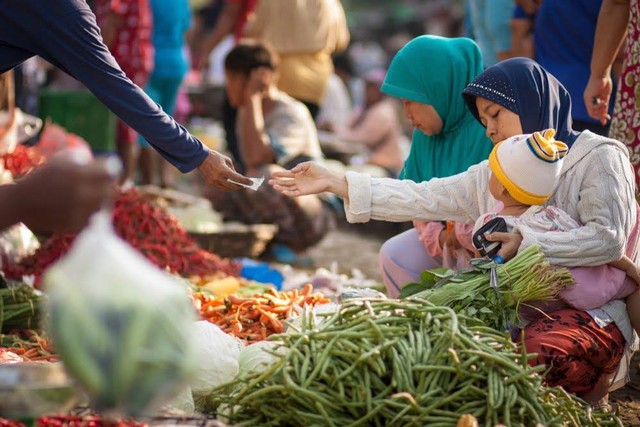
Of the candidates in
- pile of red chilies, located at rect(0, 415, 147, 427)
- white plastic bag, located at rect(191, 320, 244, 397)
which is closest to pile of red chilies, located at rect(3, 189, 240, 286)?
white plastic bag, located at rect(191, 320, 244, 397)

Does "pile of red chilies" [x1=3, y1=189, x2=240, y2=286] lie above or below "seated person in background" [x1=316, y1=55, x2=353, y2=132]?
above

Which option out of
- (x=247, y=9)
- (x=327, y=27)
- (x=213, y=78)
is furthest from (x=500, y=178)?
(x=213, y=78)

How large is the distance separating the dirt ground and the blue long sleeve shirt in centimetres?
218

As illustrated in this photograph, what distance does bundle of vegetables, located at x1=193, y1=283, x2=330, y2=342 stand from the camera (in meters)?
4.14

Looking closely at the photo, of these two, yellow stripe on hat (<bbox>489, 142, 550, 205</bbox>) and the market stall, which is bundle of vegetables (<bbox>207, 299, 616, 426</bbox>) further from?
yellow stripe on hat (<bbox>489, 142, 550, 205</bbox>)

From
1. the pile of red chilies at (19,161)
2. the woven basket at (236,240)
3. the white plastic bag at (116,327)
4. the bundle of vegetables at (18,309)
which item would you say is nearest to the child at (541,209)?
the white plastic bag at (116,327)

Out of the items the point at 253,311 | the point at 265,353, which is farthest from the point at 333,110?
the point at 265,353

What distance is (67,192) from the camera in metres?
2.50

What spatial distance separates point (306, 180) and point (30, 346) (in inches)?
49.5

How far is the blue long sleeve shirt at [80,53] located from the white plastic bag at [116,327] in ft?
5.53

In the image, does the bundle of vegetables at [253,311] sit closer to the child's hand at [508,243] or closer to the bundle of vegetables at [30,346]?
the bundle of vegetables at [30,346]

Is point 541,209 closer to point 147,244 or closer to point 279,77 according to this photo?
point 147,244

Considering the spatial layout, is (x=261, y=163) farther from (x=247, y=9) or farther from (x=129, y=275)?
(x=129, y=275)

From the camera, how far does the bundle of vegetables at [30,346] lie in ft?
13.0
